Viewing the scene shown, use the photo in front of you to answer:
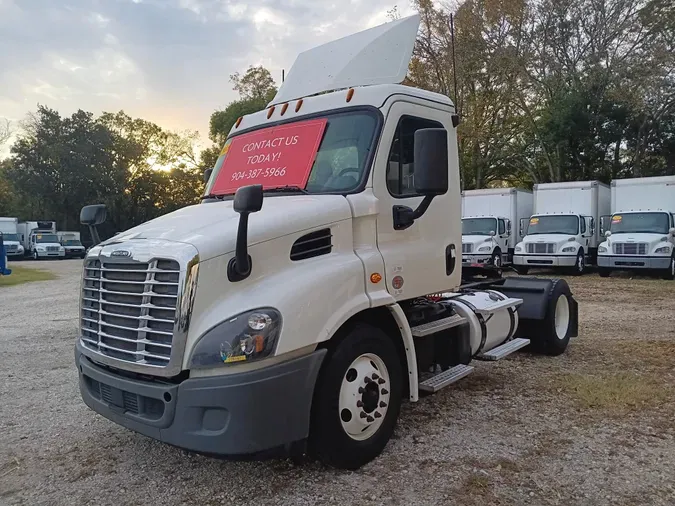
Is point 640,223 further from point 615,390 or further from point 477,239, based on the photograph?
point 615,390

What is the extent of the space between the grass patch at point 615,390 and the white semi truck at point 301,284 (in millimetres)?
1276

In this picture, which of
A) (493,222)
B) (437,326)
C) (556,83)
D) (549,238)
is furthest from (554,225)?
(437,326)

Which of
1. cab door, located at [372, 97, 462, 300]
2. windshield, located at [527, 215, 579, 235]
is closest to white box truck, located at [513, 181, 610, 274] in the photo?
windshield, located at [527, 215, 579, 235]

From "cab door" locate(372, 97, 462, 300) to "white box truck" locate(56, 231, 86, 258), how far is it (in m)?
38.9

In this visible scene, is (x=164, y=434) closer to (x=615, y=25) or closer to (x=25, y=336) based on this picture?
(x=25, y=336)

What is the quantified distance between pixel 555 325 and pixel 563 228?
13110 millimetres

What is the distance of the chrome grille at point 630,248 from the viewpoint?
16.7 metres

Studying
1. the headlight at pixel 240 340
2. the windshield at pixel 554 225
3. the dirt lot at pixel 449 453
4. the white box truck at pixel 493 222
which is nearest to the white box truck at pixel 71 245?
the white box truck at pixel 493 222

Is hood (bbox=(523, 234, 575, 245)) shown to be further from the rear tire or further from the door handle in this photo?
the door handle

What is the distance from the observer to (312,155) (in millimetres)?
4234

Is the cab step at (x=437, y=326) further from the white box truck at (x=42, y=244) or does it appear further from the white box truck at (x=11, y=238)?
the white box truck at (x=42, y=244)

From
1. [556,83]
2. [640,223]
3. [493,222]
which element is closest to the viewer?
[640,223]

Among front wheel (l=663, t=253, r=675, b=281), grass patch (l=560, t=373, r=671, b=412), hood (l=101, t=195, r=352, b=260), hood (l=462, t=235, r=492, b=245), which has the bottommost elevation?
grass patch (l=560, t=373, r=671, b=412)

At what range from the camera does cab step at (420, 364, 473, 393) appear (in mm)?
4289
